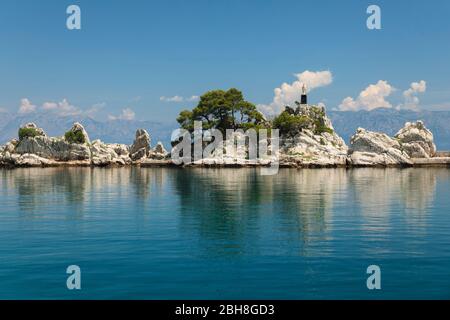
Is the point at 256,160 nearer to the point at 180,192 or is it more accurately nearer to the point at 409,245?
the point at 180,192

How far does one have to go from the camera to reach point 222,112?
160 metres

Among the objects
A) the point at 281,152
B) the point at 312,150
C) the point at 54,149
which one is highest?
the point at 54,149

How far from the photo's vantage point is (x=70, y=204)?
55.5 meters

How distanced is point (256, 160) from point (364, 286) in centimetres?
12012

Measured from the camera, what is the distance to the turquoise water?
2356 centimetres

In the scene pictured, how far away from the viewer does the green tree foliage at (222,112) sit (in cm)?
15812

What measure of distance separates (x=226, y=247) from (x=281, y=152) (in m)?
117

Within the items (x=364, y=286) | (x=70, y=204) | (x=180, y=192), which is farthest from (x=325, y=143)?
(x=364, y=286)

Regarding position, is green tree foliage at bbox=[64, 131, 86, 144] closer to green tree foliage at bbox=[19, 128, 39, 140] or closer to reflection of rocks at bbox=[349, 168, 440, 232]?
green tree foliage at bbox=[19, 128, 39, 140]

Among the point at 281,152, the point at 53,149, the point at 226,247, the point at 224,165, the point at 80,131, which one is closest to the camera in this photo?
the point at 226,247

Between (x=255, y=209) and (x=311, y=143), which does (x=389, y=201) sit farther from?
(x=311, y=143)

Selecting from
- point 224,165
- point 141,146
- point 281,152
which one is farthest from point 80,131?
point 281,152

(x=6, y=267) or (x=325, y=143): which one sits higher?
(x=325, y=143)

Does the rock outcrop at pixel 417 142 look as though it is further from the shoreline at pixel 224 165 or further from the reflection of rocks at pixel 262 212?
the reflection of rocks at pixel 262 212
